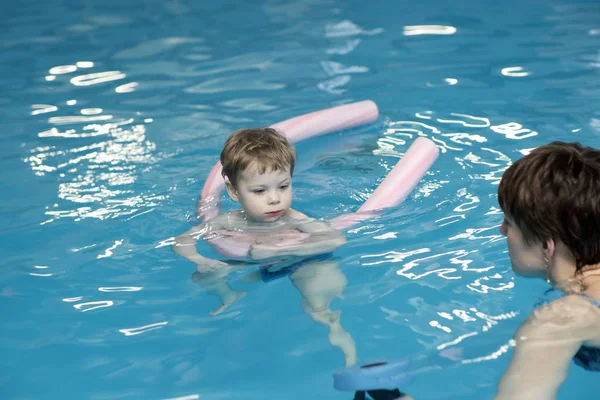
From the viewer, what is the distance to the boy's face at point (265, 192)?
11.6 ft

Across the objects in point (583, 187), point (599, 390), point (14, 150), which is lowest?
point (599, 390)

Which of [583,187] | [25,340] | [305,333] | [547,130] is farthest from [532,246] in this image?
[547,130]

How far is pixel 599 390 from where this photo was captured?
2562mm

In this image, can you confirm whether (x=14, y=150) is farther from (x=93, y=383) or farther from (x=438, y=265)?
(x=438, y=265)

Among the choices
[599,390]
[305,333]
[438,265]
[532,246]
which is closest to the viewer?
[532,246]

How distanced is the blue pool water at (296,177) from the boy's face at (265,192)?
1.14 ft

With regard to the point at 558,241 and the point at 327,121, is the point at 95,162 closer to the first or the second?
the point at 327,121

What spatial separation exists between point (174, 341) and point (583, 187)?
5.48ft

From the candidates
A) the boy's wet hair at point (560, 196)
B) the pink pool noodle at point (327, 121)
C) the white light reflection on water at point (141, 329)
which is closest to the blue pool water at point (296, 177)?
the white light reflection on water at point (141, 329)

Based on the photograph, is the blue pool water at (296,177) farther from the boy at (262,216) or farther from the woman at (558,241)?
the woman at (558,241)

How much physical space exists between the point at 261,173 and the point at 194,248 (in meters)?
0.47

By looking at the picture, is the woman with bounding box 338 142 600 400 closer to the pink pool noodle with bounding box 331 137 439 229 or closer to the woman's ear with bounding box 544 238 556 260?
the woman's ear with bounding box 544 238 556 260

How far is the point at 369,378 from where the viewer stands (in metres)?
2.41

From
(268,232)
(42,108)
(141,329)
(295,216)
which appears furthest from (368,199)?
(42,108)
